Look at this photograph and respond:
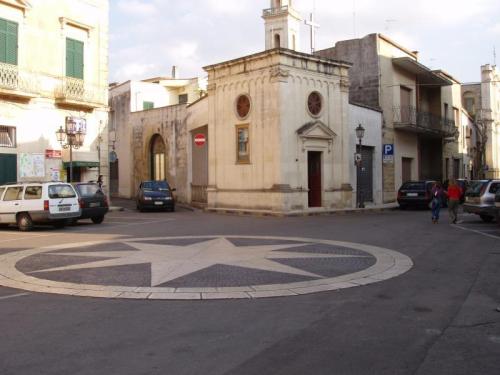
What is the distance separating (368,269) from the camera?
927cm

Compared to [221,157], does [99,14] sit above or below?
above

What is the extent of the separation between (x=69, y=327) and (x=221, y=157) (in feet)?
63.8

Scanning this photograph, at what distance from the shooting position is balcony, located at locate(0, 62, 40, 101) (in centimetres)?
2133

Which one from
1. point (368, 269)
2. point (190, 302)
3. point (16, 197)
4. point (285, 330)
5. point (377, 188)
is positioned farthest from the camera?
point (377, 188)

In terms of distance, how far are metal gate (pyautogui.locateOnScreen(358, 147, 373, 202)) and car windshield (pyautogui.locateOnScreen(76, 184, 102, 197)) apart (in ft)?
47.7

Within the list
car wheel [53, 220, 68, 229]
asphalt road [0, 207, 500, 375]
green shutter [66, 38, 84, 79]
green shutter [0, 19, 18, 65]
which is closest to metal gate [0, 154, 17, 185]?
green shutter [0, 19, 18, 65]

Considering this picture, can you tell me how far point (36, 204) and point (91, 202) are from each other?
7.86 ft

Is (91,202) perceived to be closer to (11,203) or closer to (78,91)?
(11,203)

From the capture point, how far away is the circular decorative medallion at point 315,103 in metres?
24.0

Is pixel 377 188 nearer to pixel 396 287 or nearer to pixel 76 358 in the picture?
pixel 396 287

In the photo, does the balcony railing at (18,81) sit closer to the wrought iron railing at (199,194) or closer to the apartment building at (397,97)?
the wrought iron railing at (199,194)

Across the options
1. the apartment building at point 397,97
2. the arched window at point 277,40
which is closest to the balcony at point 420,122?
the apartment building at point 397,97

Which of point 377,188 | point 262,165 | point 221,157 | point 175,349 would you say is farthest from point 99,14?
point 175,349

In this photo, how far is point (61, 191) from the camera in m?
17.5
